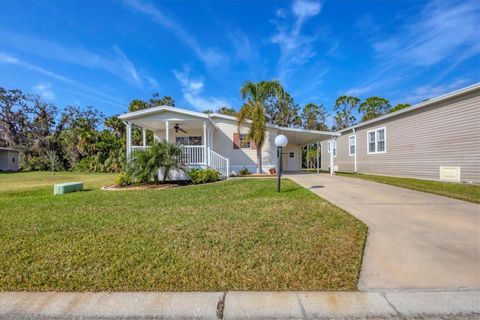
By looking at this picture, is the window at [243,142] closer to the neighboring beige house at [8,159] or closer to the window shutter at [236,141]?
the window shutter at [236,141]

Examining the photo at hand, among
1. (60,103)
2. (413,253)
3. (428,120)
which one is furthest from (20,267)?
(60,103)

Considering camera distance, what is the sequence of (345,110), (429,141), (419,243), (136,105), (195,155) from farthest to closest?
(345,110) → (136,105) → (195,155) → (429,141) → (419,243)

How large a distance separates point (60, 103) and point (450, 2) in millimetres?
40375

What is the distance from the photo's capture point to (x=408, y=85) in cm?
2155

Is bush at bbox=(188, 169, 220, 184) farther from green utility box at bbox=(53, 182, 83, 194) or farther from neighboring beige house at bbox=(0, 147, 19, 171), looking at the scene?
neighboring beige house at bbox=(0, 147, 19, 171)

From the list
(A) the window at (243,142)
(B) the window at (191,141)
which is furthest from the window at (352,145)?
(B) the window at (191,141)

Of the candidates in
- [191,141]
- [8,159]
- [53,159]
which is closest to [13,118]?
[8,159]

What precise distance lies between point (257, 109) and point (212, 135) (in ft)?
10.8

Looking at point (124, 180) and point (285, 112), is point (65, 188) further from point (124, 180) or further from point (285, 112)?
point (285, 112)

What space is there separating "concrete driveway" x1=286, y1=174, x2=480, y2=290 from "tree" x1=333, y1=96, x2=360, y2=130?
34.7m

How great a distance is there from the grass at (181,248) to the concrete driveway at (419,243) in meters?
0.25

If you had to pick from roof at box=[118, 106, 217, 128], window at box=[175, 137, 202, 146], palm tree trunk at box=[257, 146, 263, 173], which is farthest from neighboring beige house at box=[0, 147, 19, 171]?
palm tree trunk at box=[257, 146, 263, 173]

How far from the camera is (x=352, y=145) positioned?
59.3 ft

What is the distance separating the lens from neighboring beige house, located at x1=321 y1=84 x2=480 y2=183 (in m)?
9.27
